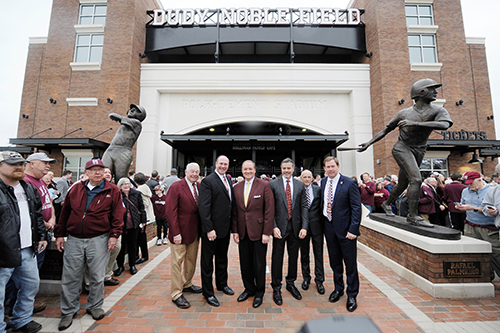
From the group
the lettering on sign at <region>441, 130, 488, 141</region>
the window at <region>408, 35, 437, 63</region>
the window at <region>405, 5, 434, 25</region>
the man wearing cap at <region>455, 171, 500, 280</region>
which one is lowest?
the man wearing cap at <region>455, 171, 500, 280</region>

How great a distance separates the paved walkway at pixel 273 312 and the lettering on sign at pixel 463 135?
1362 centimetres

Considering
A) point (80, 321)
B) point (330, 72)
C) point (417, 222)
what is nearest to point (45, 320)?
point (80, 321)

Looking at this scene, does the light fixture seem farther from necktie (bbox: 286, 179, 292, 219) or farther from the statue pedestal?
necktie (bbox: 286, 179, 292, 219)

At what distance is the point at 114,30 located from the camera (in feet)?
48.6

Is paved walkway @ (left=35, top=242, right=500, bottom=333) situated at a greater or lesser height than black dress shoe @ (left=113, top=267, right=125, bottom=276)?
lesser

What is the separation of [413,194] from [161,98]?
1556cm

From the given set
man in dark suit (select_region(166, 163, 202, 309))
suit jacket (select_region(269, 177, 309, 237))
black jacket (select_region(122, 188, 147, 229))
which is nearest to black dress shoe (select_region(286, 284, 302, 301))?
suit jacket (select_region(269, 177, 309, 237))

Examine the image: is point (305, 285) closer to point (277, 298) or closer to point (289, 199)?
point (277, 298)

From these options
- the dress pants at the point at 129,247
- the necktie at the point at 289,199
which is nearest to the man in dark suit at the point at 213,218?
the necktie at the point at 289,199

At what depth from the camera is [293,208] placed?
3.69 meters

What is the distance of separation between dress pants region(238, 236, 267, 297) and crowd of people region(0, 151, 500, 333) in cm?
2

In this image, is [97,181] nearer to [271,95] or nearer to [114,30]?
[271,95]

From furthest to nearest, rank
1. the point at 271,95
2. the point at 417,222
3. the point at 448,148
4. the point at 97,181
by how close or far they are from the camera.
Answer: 1. the point at 271,95
2. the point at 448,148
3. the point at 417,222
4. the point at 97,181

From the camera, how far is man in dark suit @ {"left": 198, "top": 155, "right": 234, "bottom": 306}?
11.0 ft
